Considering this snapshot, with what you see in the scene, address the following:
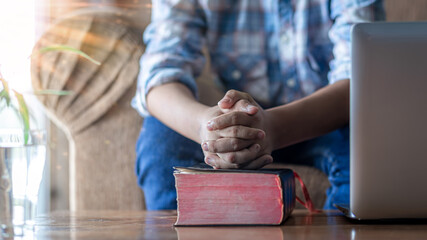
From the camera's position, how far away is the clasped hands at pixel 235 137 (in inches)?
23.6

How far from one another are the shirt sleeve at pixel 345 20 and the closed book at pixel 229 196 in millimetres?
514

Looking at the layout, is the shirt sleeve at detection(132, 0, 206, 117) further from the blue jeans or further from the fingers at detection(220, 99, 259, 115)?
the fingers at detection(220, 99, 259, 115)

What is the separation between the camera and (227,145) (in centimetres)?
60

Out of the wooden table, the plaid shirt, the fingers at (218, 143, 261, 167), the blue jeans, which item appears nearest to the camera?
the wooden table

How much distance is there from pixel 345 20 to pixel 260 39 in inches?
8.3

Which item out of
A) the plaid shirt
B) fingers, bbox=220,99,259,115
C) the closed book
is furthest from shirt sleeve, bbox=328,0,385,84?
the closed book

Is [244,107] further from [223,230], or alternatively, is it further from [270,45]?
[270,45]

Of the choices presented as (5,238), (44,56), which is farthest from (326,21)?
(5,238)

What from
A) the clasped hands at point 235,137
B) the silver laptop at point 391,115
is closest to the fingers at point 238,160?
the clasped hands at point 235,137

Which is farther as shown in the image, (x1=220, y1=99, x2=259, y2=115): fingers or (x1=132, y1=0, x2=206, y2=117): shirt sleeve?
(x1=132, y1=0, x2=206, y2=117): shirt sleeve

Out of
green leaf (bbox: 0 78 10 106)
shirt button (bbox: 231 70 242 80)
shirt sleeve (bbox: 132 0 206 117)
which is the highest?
shirt sleeve (bbox: 132 0 206 117)

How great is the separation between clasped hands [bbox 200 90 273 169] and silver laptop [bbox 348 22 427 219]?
0.41 feet

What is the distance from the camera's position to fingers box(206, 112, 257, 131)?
1.99ft

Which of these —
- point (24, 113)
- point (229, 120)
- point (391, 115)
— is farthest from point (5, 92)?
point (391, 115)
